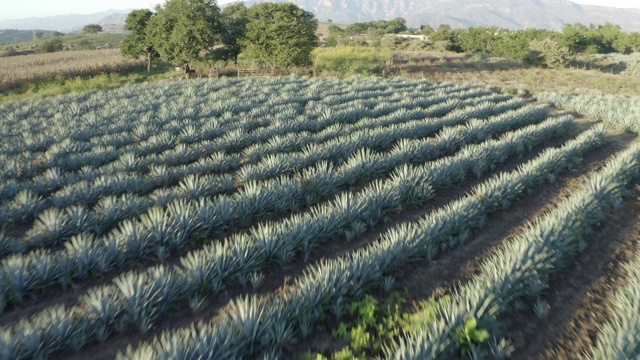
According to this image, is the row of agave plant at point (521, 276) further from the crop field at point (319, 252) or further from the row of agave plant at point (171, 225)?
the row of agave plant at point (171, 225)

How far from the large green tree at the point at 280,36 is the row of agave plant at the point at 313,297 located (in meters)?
23.2

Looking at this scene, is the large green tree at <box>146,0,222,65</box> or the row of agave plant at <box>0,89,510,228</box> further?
the large green tree at <box>146,0,222,65</box>

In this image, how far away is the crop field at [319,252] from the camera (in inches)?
132

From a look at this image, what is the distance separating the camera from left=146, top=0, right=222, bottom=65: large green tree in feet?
85.3

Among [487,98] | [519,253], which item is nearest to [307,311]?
[519,253]

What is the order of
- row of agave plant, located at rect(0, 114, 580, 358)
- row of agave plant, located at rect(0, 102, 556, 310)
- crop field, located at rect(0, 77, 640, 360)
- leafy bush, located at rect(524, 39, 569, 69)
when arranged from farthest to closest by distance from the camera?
leafy bush, located at rect(524, 39, 569, 69) → row of agave plant, located at rect(0, 102, 556, 310) → crop field, located at rect(0, 77, 640, 360) → row of agave plant, located at rect(0, 114, 580, 358)

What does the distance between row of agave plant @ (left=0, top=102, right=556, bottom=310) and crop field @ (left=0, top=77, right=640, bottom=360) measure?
0.03m

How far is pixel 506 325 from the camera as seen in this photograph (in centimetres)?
372

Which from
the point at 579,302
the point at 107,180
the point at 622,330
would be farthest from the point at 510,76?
the point at 107,180

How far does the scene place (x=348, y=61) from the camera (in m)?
31.4

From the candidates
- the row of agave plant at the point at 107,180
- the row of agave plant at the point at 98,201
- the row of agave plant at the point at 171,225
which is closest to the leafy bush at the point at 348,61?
the row of agave plant at the point at 107,180

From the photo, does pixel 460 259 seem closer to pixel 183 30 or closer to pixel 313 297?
pixel 313 297

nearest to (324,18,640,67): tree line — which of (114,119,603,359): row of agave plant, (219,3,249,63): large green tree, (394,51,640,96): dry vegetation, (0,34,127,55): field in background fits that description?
(394,51,640,96): dry vegetation

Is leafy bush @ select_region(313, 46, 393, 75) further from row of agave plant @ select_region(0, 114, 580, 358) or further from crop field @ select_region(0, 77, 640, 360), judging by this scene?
row of agave plant @ select_region(0, 114, 580, 358)
